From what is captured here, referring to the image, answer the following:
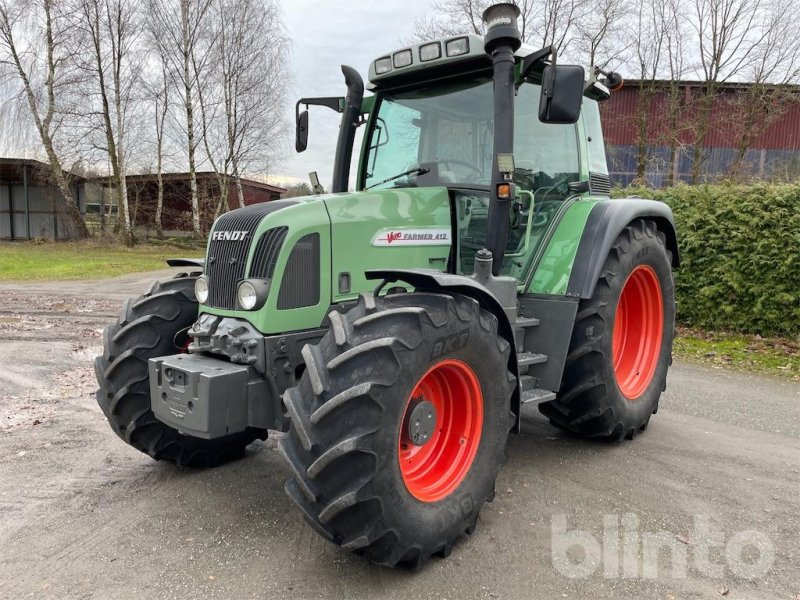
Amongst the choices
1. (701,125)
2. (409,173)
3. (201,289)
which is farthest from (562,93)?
(701,125)

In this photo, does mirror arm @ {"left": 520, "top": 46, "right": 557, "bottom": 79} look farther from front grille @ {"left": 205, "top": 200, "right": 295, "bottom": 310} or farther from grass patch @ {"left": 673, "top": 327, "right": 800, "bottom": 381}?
grass patch @ {"left": 673, "top": 327, "right": 800, "bottom": 381}

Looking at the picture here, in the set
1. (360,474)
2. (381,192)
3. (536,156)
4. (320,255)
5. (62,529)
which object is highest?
(536,156)

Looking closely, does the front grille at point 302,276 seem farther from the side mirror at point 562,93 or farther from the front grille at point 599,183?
the front grille at point 599,183

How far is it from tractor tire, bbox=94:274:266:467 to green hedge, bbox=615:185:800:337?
688 cm

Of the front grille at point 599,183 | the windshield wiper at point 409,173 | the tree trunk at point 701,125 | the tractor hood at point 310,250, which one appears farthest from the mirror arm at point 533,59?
the tree trunk at point 701,125

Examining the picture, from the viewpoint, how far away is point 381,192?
3430mm

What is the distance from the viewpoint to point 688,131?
19266 millimetres

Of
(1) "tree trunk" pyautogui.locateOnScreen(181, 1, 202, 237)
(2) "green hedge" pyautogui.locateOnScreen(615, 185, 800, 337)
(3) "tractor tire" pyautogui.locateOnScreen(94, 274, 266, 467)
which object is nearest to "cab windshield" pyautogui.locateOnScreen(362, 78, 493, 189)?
(3) "tractor tire" pyautogui.locateOnScreen(94, 274, 266, 467)

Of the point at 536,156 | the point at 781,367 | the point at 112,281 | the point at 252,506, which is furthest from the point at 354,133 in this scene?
the point at 112,281

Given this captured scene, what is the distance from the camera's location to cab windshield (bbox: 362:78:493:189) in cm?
367

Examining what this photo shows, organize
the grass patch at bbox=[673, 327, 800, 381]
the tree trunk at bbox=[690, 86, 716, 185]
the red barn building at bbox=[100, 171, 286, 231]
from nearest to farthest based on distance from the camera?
the grass patch at bbox=[673, 327, 800, 381] → the tree trunk at bbox=[690, 86, 716, 185] → the red barn building at bbox=[100, 171, 286, 231]

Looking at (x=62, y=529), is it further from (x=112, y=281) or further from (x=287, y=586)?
(x=112, y=281)

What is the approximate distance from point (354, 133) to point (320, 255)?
1463mm

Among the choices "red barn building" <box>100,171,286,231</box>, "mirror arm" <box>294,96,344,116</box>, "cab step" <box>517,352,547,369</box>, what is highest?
"red barn building" <box>100,171,286,231</box>
